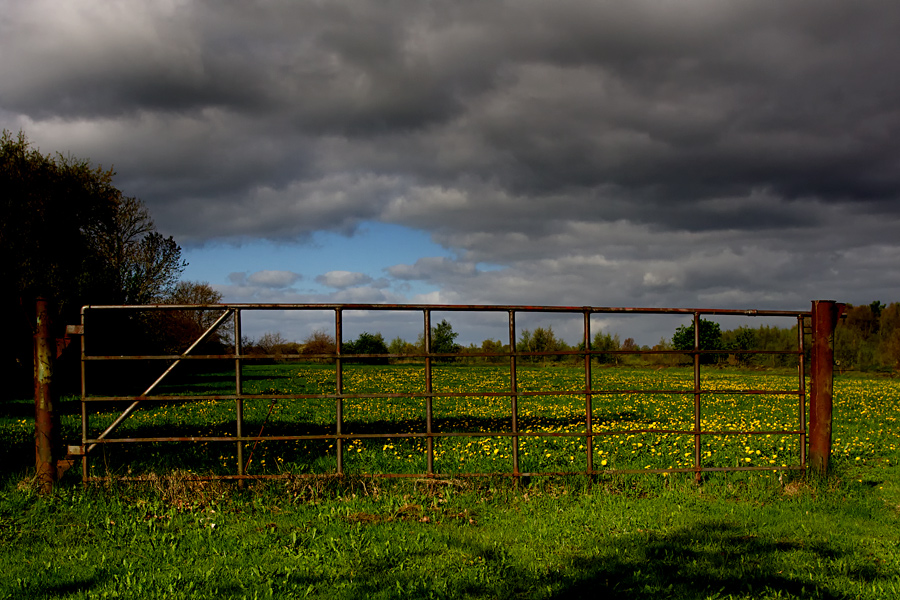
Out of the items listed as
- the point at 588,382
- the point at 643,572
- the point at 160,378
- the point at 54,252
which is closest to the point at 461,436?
the point at 588,382

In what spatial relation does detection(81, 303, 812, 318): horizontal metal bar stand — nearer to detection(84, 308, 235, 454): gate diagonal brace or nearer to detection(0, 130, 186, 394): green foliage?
detection(84, 308, 235, 454): gate diagonal brace

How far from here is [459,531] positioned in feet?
21.5

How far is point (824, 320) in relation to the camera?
8625 mm

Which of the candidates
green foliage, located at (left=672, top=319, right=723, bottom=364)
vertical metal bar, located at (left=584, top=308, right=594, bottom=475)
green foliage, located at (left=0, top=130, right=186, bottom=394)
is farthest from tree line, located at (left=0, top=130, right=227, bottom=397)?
green foliage, located at (left=672, top=319, right=723, bottom=364)

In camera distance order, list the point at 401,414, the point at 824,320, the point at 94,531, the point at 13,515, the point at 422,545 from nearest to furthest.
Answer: the point at 422,545 → the point at 94,531 → the point at 13,515 → the point at 824,320 → the point at 401,414

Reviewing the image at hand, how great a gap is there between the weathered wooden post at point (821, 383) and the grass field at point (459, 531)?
0.41 metres

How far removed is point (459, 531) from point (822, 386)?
5.64 m

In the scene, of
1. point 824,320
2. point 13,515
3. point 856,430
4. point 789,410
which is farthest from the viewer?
point 789,410

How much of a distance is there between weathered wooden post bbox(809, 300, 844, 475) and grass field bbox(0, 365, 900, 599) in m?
0.41

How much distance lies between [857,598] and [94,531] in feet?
24.7

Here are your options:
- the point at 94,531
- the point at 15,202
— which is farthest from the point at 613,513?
the point at 15,202

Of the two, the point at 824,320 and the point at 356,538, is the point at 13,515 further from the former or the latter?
the point at 824,320

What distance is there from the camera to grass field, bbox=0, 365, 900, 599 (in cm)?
531

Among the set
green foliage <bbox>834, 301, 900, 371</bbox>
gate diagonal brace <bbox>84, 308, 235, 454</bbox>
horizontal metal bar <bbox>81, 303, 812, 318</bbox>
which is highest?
horizontal metal bar <bbox>81, 303, 812, 318</bbox>
